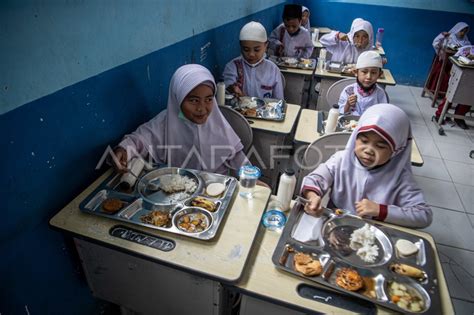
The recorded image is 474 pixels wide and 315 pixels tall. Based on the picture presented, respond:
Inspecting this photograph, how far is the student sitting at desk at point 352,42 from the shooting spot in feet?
13.1

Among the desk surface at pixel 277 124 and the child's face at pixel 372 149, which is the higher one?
the child's face at pixel 372 149

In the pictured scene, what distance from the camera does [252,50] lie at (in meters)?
2.95

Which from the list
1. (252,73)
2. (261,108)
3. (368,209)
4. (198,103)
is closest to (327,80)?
(252,73)

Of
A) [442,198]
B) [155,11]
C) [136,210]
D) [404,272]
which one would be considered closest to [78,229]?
[136,210]

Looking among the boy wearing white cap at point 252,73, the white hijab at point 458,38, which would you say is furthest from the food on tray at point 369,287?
the white hijab at point 458,38

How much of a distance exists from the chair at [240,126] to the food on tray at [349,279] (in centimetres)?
128

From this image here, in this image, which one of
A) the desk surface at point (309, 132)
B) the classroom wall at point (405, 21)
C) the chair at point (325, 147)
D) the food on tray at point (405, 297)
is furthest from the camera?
the classroom wall at point (405, 21)

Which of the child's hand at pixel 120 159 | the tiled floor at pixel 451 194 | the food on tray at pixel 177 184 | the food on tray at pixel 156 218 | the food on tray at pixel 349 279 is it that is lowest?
the tiled floor at pixel 451 194

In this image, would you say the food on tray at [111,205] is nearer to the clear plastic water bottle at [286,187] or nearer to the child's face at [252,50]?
the clear plastic water bottle at [286,187]

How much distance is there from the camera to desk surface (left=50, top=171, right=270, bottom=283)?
1100 mm

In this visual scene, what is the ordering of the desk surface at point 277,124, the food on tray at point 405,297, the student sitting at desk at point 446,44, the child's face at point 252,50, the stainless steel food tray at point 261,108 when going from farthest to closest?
1. the student sitting at desk at point 446,44
2. the child's face at point 252,50
3. the stainless steel food tray at point 261,108
4. the desk surface at point 277,124
5. the food on tray at point 405,297

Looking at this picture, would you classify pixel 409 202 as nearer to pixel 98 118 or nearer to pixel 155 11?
pixel 98 118

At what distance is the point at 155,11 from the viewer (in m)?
1.90

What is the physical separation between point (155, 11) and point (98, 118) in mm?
832
